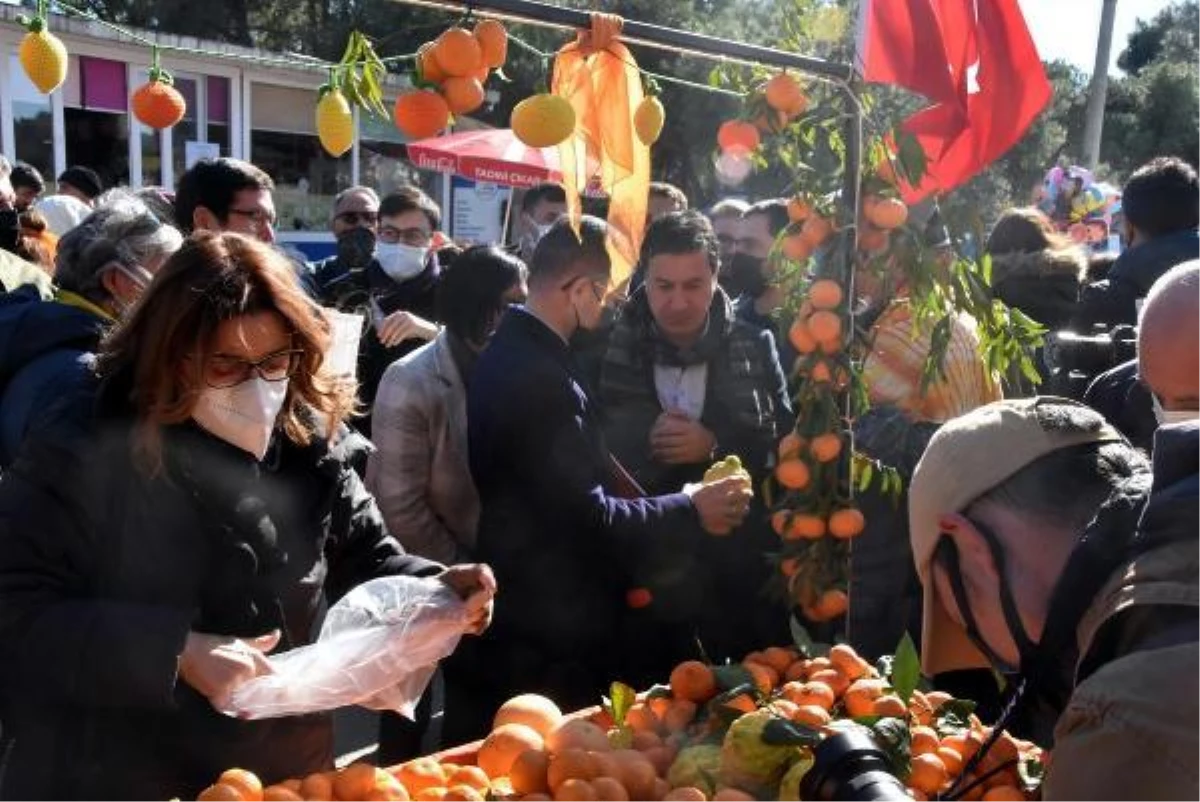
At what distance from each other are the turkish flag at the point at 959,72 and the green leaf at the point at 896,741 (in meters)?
1.15

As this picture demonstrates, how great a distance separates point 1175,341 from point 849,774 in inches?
45.7

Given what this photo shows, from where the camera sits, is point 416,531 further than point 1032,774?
Yes

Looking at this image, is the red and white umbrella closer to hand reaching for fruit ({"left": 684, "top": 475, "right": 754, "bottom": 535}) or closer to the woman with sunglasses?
hand reaching for fruit ({"left": 684, "top": 475, "right": 754, "bottom": 535})

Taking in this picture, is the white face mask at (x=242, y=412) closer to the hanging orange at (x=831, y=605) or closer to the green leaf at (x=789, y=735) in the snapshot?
A: the green leaf at (x=789, y=735)

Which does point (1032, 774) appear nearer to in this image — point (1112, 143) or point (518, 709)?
point (518, 709)

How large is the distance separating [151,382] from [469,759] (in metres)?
0.84

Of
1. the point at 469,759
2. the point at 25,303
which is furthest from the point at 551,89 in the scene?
the point at 469,759

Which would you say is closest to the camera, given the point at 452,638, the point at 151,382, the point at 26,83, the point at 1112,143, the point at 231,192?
the point at 151,382

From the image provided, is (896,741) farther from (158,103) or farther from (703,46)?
(158,103)

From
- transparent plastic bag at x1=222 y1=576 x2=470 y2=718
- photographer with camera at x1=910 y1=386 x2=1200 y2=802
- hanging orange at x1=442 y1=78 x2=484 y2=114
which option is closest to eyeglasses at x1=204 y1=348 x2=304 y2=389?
transparent plastic bag at x1=222 y1=576 x2=470 y2=718

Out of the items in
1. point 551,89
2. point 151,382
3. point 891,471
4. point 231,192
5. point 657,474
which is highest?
point 551,89

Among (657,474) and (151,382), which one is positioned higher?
(151,382)

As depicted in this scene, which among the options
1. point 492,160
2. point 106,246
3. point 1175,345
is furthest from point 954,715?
point 492,160

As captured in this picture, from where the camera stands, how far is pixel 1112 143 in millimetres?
29016
